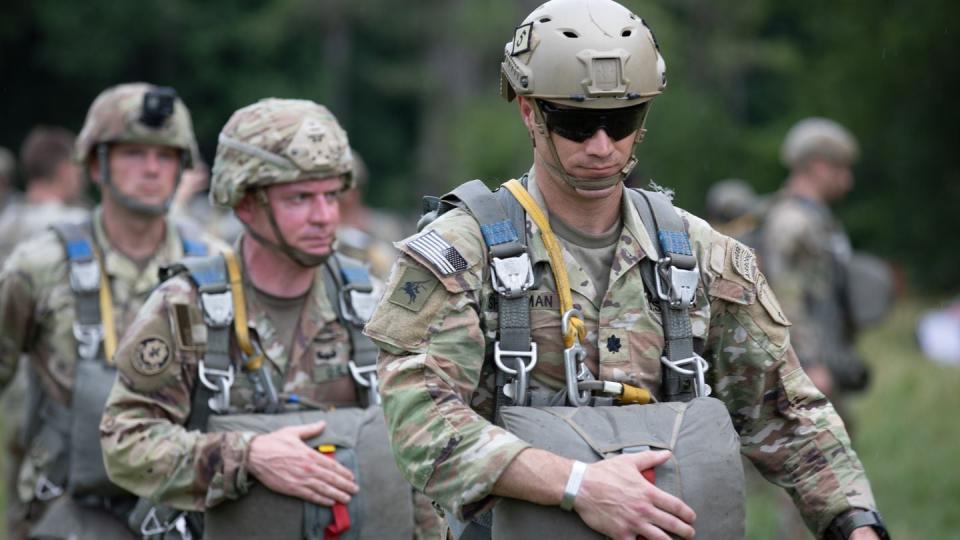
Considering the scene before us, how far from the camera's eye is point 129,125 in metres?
7.55

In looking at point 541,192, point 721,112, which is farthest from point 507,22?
point 541,192

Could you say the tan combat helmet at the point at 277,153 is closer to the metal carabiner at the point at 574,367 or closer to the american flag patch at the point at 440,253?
the american flag patch at the point at 440,253

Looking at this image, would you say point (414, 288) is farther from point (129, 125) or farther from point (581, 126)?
point (129, 125)

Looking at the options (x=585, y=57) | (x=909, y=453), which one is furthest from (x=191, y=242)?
(x=909, y=453)

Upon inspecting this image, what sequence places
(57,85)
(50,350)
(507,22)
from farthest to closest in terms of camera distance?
(57,85) → (507,22) → (50,350)

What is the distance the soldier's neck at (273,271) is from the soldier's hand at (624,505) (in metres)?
2.13

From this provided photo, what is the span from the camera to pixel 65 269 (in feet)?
23.2

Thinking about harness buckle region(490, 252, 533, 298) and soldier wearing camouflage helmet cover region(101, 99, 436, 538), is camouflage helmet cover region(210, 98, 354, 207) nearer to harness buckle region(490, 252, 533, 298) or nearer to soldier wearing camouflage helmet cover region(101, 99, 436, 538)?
soldier wearing camouflage helmet cover region(101, 99, 436, 538)

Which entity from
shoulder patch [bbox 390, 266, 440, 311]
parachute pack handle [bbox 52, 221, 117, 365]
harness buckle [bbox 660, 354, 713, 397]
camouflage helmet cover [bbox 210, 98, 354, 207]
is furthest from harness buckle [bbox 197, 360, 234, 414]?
harness buckle [bbox 660, 354, 713, 397]

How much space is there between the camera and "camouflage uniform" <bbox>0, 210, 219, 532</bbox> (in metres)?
7.00

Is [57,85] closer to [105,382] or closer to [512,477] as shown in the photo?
[105,382]

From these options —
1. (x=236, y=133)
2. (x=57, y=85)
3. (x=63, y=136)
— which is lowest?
(x=57, y=85)

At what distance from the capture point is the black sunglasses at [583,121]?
14.6ft

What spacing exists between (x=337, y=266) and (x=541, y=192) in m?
1.65
